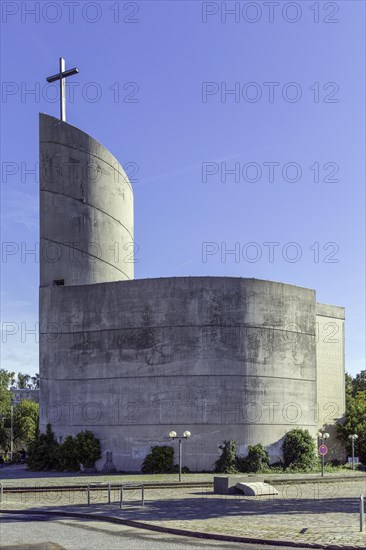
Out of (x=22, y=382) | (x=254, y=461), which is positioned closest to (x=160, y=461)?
(x=254, y=461)

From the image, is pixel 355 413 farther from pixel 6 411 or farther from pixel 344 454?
pixel 6 411

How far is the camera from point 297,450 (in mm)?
41750

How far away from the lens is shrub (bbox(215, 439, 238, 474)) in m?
39.4

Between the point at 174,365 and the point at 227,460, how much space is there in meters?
5.82

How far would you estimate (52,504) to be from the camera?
24500mm

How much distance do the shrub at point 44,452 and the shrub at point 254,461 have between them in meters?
10.6

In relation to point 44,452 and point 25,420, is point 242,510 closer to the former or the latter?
point 44,452

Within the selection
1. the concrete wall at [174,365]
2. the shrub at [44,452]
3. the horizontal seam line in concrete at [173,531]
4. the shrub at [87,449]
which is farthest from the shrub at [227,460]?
the horizontal seam line in concrete at [173,531]

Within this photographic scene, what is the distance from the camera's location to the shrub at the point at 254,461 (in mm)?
39906

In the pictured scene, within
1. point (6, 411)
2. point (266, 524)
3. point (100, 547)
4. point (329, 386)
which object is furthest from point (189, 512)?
point (6, 411)

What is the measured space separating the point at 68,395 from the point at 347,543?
95.2ft

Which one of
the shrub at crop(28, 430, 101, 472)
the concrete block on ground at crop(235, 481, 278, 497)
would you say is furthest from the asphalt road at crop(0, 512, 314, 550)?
the shrub at crop(28, 430, 101, 472)

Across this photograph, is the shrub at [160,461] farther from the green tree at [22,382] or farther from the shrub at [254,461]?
the green tree at [22,382]

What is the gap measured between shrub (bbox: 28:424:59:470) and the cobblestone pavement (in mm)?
13267
